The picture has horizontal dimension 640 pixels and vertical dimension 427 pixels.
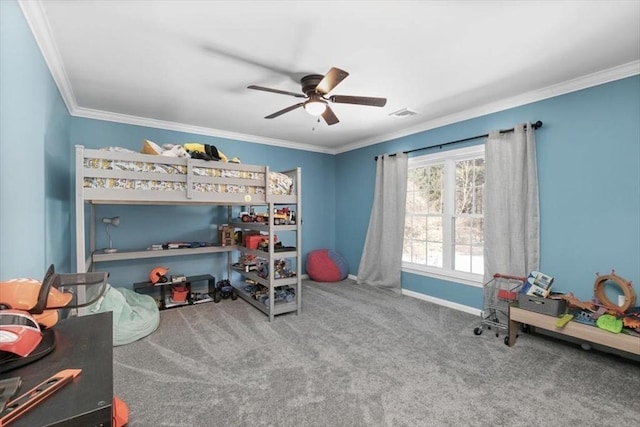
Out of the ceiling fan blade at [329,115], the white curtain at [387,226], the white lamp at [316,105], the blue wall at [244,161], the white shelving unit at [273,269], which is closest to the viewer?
the blue wall at [244,161]

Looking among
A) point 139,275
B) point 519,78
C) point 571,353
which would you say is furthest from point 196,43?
point 571,353

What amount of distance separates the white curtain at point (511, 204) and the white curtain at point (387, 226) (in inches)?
47.0

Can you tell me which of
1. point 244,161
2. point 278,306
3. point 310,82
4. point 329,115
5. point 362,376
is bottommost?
point 362,376

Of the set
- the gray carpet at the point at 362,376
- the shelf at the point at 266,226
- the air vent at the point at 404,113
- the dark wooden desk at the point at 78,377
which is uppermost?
the air vent at the point at 404,113

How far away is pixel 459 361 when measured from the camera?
7.85 ft

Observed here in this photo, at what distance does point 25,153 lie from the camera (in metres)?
1.76

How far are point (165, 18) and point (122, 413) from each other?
222 centimetres

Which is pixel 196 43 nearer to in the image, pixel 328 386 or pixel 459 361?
pixel 328 386

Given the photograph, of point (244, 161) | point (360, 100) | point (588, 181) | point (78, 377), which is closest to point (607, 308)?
point (588, 181)

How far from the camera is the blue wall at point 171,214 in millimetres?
3607

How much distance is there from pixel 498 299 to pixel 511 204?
39.6 inches

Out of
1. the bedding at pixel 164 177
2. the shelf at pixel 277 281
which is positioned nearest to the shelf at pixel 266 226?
the bedding at pixel 164 177

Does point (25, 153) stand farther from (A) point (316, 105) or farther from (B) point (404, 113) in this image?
(B) point (404, 113)

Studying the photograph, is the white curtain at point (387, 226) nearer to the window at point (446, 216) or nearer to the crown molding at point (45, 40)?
the window at point (446, 216)
